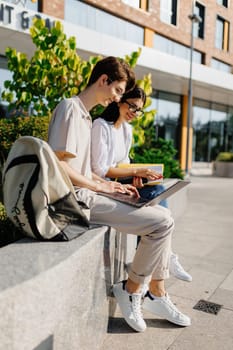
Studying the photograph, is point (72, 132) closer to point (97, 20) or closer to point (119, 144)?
point (119, 144)

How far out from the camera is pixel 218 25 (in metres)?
3.90

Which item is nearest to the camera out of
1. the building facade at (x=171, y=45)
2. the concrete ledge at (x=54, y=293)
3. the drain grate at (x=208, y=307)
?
the concrete ledge at (x=54, y=293)

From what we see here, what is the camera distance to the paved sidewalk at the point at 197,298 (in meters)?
2.20

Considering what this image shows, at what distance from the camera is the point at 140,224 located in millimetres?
2164

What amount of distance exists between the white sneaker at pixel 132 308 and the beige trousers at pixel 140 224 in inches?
5.0

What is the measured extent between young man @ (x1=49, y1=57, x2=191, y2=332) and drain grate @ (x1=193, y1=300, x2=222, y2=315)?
0.30m

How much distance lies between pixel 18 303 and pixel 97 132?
172cm

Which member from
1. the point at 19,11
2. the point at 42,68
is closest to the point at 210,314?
the point at 42,68

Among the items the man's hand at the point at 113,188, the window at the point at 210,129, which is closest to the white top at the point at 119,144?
the man's hand at the point at 113,188

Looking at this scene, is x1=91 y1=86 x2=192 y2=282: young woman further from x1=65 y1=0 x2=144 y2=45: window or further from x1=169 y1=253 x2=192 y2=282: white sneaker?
x1=65 y1=0 x2=144 y2=45: window

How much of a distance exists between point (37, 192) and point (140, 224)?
0.72 m

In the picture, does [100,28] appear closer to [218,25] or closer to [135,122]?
[135,122]

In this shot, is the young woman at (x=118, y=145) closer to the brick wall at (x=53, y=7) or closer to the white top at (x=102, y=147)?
the white top at (x=102, y=147)

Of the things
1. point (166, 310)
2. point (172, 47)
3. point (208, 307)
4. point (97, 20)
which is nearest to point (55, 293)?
point (166, 310)
